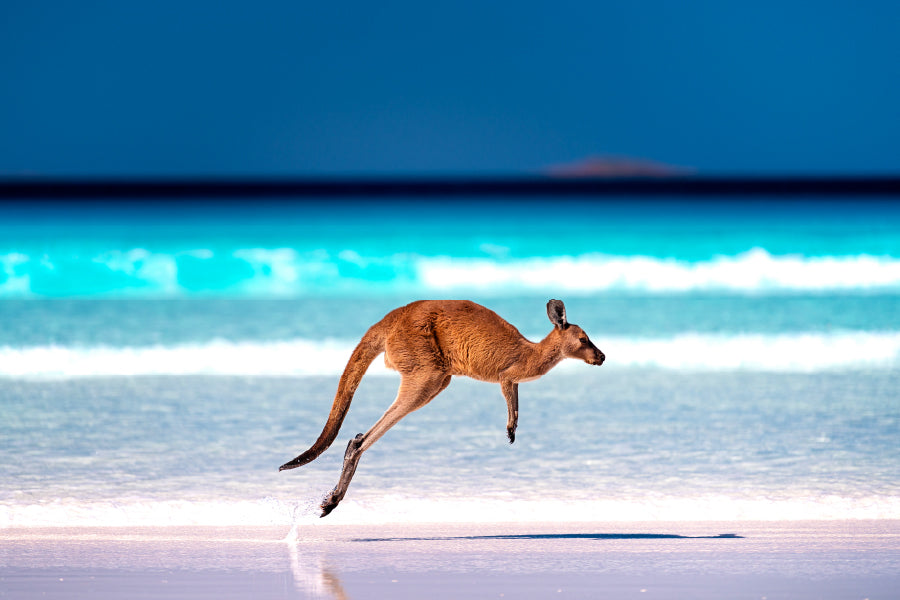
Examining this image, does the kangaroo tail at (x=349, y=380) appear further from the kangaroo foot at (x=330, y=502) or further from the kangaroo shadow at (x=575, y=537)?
the kangaroo shadow at (x=575, y=537)

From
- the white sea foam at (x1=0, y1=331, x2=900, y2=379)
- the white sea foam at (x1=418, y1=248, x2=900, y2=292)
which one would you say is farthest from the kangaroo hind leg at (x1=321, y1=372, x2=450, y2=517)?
the white sea foam at (x1=418, y1=248, x2=900, y2=292)

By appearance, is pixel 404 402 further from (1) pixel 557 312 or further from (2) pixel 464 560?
(2) pixel 464 560

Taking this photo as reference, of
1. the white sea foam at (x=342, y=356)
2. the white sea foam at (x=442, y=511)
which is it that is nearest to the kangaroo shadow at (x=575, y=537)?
the white sea foam at (x=442, y=511)

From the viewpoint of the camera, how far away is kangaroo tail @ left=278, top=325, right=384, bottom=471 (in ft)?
8.32

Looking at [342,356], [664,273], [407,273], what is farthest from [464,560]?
[664,273]

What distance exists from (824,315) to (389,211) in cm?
1300

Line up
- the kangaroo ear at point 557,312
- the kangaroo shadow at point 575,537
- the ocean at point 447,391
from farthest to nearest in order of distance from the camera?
1. the ocean at point 447,391
2. the kangaroo shadow at point 575,537
3. the kangaroo ear at point 557,312

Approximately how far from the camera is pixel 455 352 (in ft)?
7.96

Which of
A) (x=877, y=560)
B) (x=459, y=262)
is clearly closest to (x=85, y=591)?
(x=877, y=560)

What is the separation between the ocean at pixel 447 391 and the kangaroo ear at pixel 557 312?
4.96 feet

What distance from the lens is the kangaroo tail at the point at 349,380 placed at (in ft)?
8.32

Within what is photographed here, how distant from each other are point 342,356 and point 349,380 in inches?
211

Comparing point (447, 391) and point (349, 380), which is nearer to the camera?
point (349, 380)

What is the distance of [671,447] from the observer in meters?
4.77
